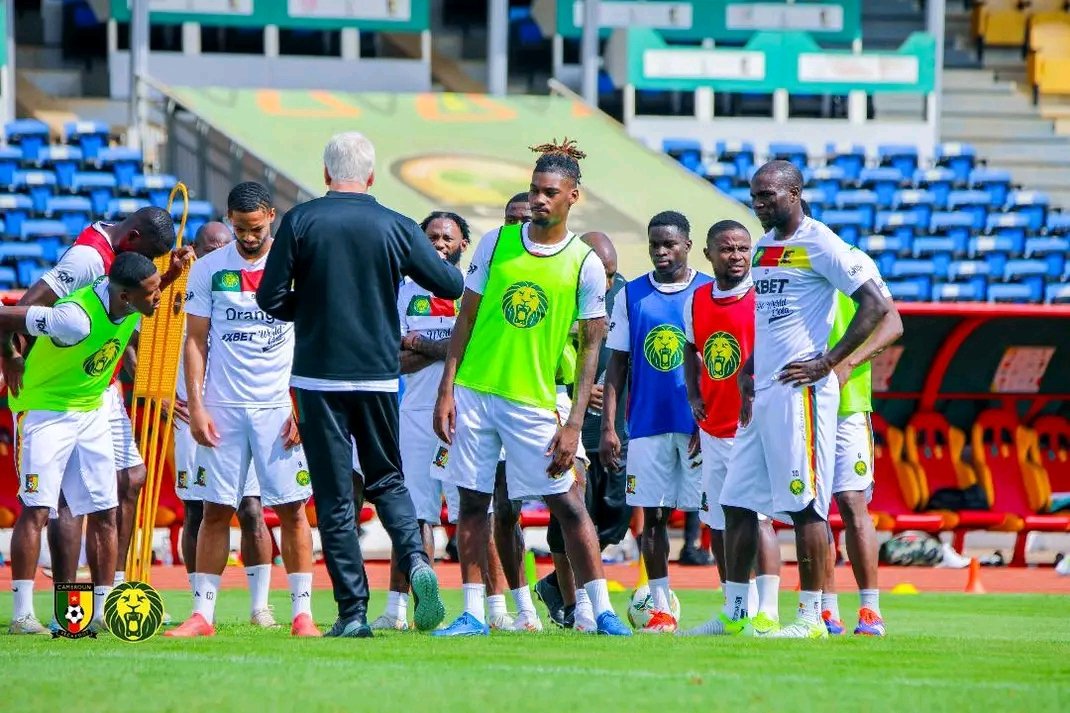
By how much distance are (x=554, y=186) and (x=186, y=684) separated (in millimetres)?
3135

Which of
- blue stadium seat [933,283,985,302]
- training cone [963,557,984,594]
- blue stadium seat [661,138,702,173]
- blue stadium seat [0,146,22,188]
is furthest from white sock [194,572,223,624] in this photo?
blue stadium seat [661,138,702,173]

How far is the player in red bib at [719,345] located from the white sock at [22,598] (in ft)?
11.6

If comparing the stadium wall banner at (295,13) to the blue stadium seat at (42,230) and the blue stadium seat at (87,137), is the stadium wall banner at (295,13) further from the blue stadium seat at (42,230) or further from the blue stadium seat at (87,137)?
the blue stadium seat at (42,230)

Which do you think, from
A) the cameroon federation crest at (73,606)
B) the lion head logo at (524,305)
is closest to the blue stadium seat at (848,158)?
the lion head logo at (524,305)

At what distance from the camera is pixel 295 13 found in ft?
91.2

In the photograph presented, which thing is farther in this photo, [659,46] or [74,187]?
[659,46]

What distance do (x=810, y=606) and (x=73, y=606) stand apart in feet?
11.4

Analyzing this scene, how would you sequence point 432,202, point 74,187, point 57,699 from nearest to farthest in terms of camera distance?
point 57,699 < point 74,187 < point 432,202

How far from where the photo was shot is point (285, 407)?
9.34 metres

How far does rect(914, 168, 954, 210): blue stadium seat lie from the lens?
2725 centimetres

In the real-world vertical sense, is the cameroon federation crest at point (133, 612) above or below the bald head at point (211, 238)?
below

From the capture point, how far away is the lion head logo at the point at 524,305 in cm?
870

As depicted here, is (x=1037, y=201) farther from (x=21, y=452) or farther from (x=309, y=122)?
(x=21, y=452)

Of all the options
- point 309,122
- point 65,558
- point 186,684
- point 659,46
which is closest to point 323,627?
point 65,558
